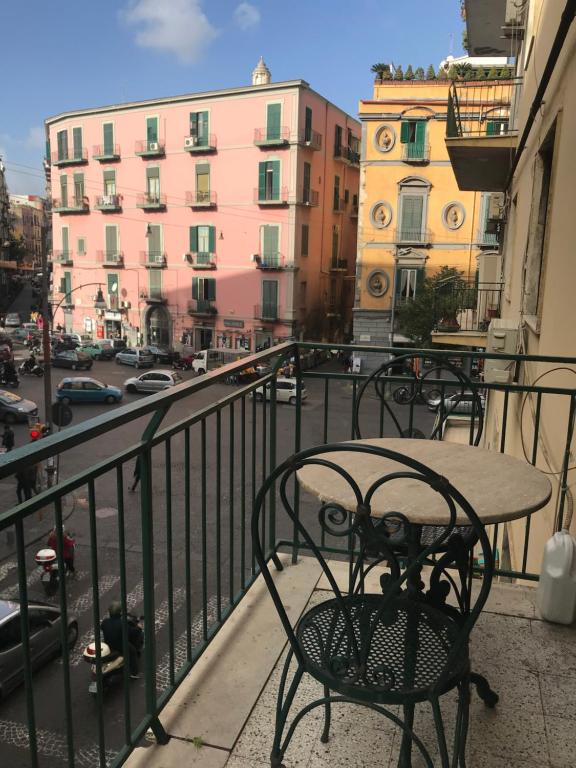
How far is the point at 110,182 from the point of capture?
37.2m

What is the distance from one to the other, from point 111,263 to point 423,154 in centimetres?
2013

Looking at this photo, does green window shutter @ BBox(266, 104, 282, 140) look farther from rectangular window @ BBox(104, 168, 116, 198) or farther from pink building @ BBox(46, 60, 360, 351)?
rectangular window @ BBox(104, 168, 116, 198)

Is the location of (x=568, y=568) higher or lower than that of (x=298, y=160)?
lower

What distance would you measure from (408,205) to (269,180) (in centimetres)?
838

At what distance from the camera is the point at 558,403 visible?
3.71 meters

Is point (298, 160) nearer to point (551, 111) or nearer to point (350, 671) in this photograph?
point (551, 111)

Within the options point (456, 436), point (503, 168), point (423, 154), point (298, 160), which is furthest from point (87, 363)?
point (503, 168)

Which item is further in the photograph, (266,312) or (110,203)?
(110,203)

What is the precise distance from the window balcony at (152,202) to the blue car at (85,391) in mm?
14388

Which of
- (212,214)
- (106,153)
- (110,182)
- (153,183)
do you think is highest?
(106,153)

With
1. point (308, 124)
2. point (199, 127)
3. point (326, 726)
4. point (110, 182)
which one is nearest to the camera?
point (326, 726)

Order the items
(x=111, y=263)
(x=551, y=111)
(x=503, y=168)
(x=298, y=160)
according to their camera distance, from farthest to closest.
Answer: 1. (x=111, y=263)
2. (x=298, y=160)
3. (x=503, y=168)
4. (x=551, y=111)

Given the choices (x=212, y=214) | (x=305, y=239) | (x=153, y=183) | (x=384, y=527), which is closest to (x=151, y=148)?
(x=153, y=183)

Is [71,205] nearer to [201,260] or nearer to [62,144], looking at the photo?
[62,144]
